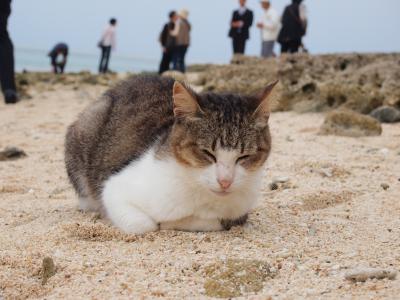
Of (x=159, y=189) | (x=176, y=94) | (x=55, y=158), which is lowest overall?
(x=55, y=158)

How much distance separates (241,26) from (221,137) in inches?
413

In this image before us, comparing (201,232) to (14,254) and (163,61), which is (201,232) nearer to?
(14,254)

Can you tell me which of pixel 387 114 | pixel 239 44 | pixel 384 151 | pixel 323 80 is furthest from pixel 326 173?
pixel 239 44

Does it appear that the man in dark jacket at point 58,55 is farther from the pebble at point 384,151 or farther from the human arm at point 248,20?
the pebble at point 384,151

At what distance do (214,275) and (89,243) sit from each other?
2.77 ft

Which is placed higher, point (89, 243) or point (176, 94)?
point (176, 94)

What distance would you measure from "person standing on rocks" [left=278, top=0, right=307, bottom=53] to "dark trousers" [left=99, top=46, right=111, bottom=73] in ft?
24.5

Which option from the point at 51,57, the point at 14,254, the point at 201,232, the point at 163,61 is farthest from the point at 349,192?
the point at 51,57

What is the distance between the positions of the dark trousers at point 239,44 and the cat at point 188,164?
9.84 meters

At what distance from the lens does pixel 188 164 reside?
3029 millimetres

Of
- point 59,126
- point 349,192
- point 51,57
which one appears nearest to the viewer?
point 349,192

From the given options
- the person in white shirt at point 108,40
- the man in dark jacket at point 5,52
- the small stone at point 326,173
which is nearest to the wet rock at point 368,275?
the small stone at point 326,173

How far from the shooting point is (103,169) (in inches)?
145

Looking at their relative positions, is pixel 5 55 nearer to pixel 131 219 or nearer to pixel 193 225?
pixel 131 219
